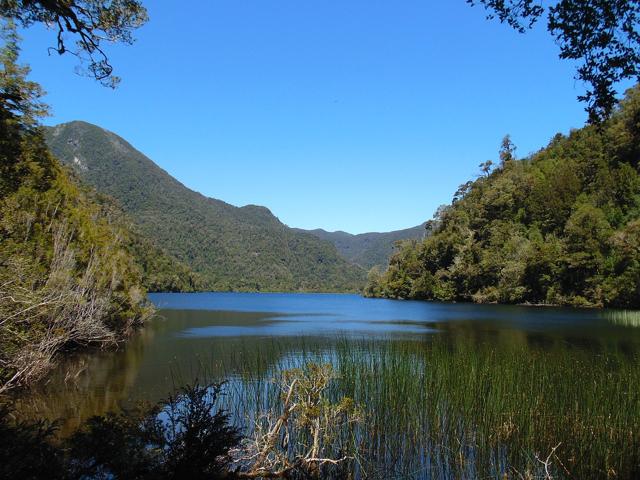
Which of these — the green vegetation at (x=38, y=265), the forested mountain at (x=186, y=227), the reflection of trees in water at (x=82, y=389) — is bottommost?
the reflection of trees in water at (x=82, y=389)

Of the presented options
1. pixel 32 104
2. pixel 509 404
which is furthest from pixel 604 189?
pixel 32 104

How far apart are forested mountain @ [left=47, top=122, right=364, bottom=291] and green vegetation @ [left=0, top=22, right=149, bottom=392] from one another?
115298 millimetres

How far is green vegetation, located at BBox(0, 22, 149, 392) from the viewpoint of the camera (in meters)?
9.54

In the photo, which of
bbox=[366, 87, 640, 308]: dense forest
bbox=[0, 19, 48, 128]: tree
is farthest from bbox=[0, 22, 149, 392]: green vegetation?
bbox=[366, 87, 640, 308]: dense forest

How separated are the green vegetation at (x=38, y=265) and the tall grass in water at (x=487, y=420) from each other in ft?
15.0

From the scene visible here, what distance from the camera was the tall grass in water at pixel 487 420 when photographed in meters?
7.07

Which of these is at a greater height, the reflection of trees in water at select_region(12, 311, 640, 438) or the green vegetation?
the green vegetation

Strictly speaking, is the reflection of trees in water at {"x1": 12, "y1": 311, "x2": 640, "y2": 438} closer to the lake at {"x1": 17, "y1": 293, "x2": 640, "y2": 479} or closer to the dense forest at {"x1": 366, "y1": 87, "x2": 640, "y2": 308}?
the lake at {"x1": 17, "y1": 293, "x2": 640, "y2": 479}

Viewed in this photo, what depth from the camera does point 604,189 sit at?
59.5 metres

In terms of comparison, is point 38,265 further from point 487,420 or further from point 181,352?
point 487,420

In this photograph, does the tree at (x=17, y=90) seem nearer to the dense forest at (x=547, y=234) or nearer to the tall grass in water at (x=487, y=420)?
the tall grass in water at (x=487, y=420)

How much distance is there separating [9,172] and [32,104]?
1.93 metres

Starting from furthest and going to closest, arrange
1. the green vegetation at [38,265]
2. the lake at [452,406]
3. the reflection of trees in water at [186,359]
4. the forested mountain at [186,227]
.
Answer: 1. the forested mountain at [186,227]
2. the reflection of trees in water at [186,359]
3. the green vegetation at [38,265]
4. the lake at [452,406]

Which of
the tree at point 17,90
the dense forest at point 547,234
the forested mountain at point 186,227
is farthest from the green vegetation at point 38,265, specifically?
the forested mountain at point 186,227
